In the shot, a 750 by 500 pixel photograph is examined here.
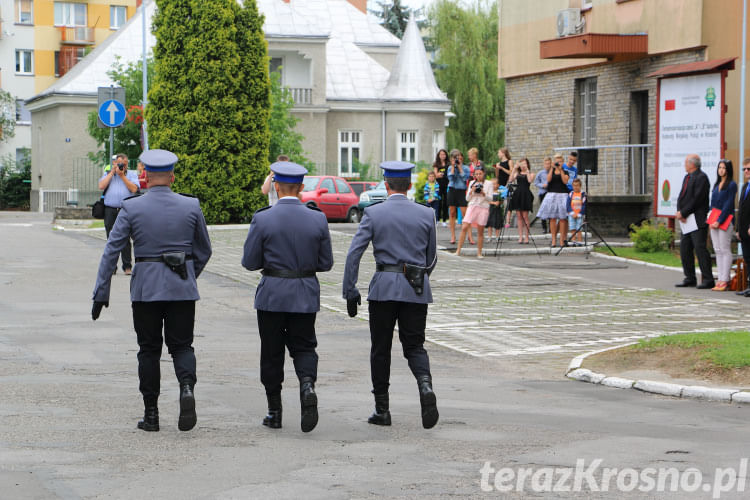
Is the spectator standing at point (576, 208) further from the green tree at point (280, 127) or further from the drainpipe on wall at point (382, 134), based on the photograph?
the drainpipe on wall at point (382, 134)

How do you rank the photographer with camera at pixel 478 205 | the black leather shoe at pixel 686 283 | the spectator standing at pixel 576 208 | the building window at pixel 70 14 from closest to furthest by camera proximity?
the black leather shoe at pixel 686 283 → the photographer with camera at pixel 478 205 → the spectator standing at pixel 576 208 → the building window at pixel 70 14

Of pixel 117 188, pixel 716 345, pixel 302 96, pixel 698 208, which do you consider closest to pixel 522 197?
pixel 698 208

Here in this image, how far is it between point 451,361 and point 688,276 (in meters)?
7.74

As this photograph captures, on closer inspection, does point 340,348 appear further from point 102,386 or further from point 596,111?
point 596,111

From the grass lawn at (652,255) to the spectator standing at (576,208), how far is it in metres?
0.63

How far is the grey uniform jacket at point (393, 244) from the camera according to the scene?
27.8 feet

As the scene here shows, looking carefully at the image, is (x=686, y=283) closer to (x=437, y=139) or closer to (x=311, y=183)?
(x=311, y=183)

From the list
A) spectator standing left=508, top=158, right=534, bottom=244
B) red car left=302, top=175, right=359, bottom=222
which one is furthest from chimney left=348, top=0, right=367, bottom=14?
spectator standing left=508, top=158, right=534, bottom=244

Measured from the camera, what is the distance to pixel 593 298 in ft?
55.2

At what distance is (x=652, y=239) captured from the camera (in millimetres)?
23703

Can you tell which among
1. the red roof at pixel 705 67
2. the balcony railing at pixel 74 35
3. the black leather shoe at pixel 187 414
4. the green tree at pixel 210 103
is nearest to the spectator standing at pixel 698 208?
the red roof at pixel 705 67

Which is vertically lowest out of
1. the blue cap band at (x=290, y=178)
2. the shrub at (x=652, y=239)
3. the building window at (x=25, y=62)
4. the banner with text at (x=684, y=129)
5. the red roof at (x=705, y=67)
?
the shrub at (x=652, y=239)

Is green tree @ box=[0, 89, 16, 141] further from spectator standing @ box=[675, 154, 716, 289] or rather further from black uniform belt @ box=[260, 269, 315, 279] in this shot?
black uniform belt @ box=[260, 269, 315, 279]

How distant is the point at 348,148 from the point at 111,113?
30.9 metres
